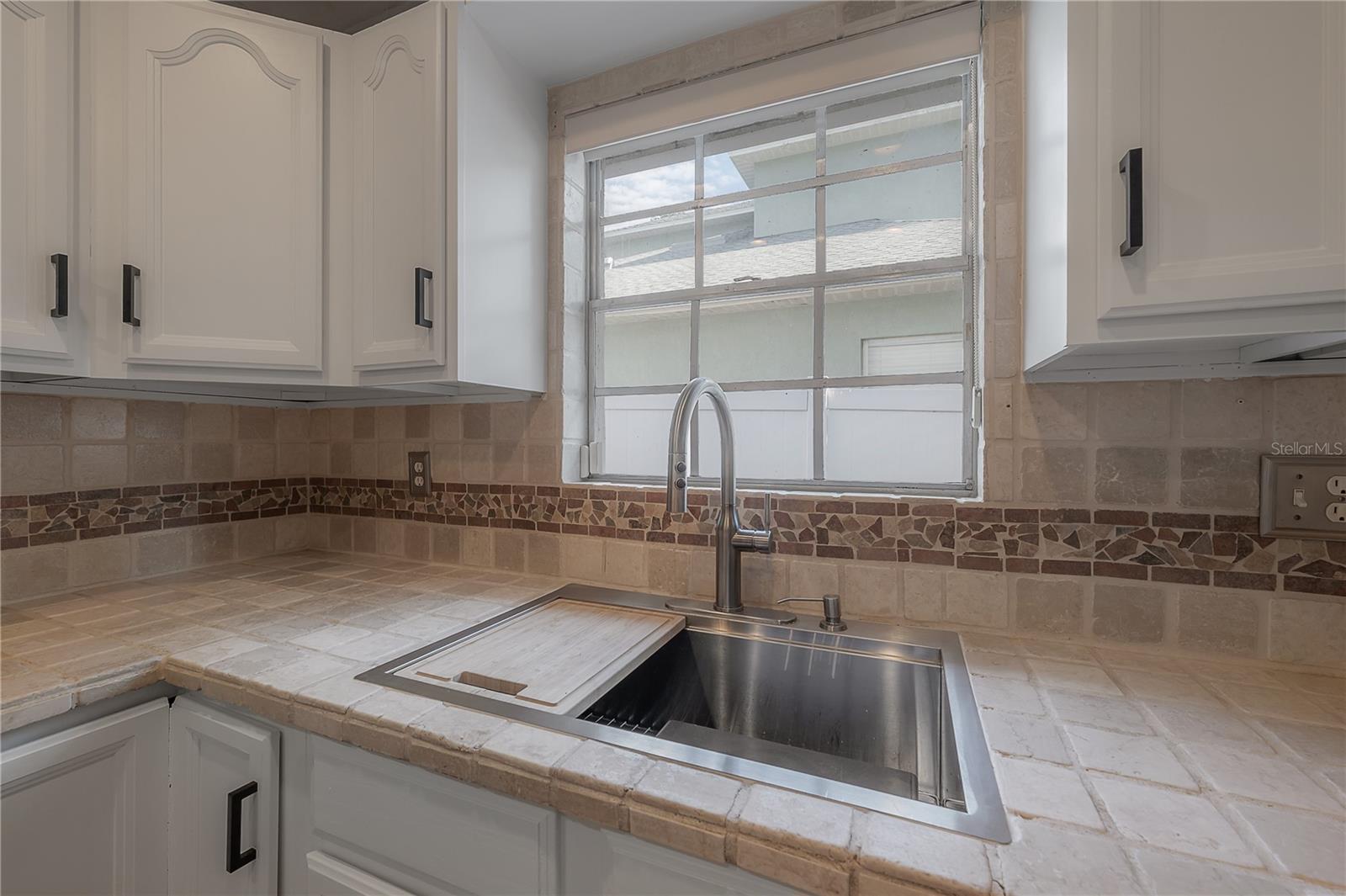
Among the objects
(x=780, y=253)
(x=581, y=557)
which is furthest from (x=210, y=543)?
(x=780, y=253)

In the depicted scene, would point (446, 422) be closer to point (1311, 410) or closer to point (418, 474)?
point (418, 474)

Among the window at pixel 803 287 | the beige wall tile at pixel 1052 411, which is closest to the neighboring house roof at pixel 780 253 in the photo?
the window at pixel 803 287

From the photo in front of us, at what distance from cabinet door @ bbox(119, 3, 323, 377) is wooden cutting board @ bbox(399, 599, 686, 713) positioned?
798mm

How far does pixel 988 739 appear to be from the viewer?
656mm

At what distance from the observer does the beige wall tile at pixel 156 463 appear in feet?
4.47

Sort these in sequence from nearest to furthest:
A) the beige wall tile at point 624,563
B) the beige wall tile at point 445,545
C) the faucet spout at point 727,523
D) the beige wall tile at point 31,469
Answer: the faucet spout at point 727,523 → the beige wall tile at point 31,469 → the beige wall tile at point 624,563 → the beige wall tile at point 445,545

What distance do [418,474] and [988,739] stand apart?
148 centimetres

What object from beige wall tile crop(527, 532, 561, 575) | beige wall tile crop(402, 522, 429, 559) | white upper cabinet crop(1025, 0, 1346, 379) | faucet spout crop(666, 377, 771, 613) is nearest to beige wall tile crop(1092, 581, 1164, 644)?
white upper cabinet crop(1025, 0, 1346, 379)

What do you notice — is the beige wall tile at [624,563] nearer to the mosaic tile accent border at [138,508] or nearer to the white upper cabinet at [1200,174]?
the white upper cabinet at [1200,174]

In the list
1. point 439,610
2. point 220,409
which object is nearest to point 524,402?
point 439,610

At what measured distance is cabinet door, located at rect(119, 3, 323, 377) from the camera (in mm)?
1093

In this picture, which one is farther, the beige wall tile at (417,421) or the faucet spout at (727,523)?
the beige wall tile at (417,421)

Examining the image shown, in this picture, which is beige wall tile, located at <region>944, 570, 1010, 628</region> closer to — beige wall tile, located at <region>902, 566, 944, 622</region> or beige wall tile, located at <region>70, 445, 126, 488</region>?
beige wall tile, located at <region>902, 566, 944, 622</region>

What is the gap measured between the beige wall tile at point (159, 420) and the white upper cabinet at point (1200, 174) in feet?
6.55
